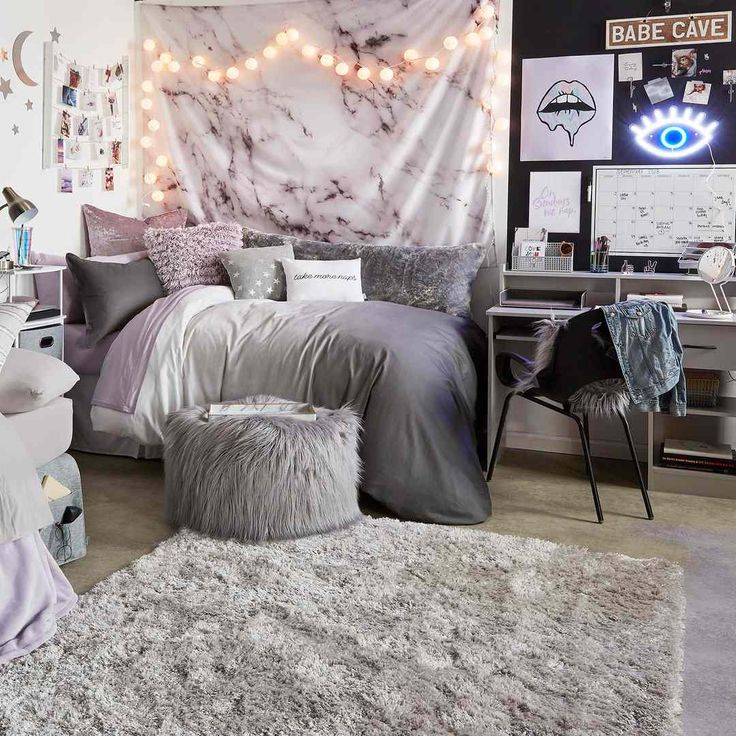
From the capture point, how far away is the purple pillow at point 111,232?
4.42m

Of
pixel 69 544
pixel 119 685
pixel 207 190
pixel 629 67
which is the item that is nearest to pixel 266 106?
pixel 207 190

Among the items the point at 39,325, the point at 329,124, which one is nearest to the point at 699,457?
the point at 329,124

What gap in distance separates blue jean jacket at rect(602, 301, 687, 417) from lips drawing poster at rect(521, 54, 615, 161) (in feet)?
4.47

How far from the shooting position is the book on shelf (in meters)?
2.84

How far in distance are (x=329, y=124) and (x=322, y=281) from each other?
1.00 metres

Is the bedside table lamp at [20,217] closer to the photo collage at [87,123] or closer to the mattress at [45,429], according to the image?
the photo collage at [87,123]

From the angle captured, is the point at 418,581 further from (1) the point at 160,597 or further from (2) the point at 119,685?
(2) the point at 119,685

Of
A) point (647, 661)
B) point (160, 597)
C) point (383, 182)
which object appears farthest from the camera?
point (383, 182)

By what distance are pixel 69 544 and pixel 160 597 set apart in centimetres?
46

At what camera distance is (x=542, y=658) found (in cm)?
201

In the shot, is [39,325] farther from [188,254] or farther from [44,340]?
[188,254]

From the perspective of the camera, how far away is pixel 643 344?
9.36 ft

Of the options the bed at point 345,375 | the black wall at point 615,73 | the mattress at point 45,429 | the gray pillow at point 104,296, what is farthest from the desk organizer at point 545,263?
the mattress at point 45,429

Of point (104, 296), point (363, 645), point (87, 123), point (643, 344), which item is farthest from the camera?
point (87, 123)
